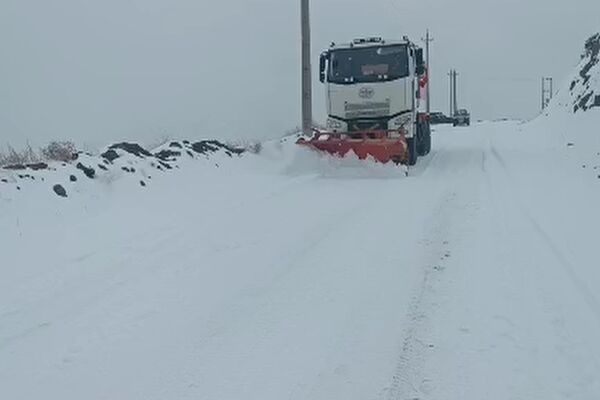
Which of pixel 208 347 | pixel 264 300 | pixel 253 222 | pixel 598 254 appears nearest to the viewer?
pixel 208 347

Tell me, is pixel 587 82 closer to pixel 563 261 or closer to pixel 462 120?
pixel 563 261

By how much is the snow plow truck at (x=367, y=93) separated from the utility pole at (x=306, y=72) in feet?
17.1

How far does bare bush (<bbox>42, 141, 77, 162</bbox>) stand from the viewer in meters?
12.5

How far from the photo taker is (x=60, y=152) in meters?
13.5

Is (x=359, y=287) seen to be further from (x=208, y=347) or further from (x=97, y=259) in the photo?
(x=97, y=259)

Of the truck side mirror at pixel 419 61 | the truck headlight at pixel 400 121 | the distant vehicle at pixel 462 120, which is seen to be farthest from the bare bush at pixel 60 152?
the distant vehicle at pixel 462 120

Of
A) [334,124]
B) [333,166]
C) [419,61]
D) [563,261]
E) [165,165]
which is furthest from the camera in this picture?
[419,61]

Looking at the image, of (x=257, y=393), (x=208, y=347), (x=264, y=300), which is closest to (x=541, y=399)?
(x=257, y=393)

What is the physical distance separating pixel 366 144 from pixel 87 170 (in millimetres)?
7486

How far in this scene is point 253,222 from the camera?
9.59 meters

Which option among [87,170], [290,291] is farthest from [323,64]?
[290,291]

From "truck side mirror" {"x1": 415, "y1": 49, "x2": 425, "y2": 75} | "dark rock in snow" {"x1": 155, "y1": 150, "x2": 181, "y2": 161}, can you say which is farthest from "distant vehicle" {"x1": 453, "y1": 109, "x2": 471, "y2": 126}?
"dark rock in snow" {"x1": 155, "y1": 150, "x2": 181, "y2": 161}

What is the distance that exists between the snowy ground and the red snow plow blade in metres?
4.96

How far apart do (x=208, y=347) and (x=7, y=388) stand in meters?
1.34
